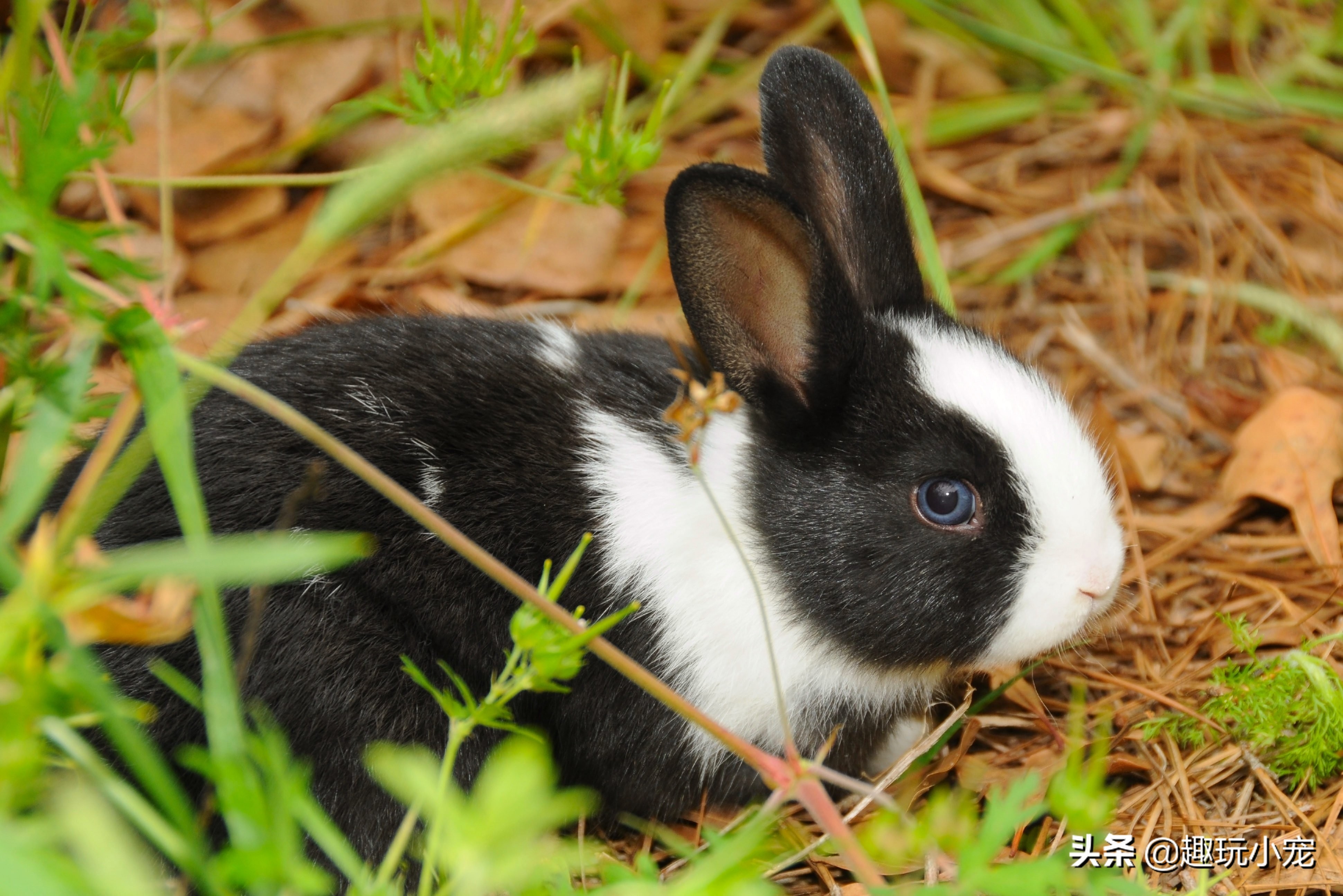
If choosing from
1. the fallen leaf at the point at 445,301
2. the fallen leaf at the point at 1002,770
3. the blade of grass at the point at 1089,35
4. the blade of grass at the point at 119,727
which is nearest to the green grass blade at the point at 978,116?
the blade of grass at the point at 1089,35

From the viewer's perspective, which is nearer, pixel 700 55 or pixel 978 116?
pixel 700 55

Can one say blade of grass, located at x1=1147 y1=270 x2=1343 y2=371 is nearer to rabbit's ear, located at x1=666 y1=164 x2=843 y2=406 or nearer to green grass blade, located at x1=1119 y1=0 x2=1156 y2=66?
green grass blade, located at x1=1119 y1=0 x2=1156 y2=66

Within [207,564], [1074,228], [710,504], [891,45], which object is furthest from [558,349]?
[891,45]

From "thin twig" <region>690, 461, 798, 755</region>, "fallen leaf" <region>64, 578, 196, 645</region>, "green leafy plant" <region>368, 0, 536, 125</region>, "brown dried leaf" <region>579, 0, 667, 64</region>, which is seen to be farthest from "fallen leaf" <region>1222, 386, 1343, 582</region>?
"fallen leaf" <region>64, 578, 196, 645</region>

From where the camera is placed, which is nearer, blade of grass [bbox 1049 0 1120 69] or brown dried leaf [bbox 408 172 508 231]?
brown dried leaf [bbox 408 172 508 231]

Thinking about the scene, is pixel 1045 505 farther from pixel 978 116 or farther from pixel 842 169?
pixel 978 116
